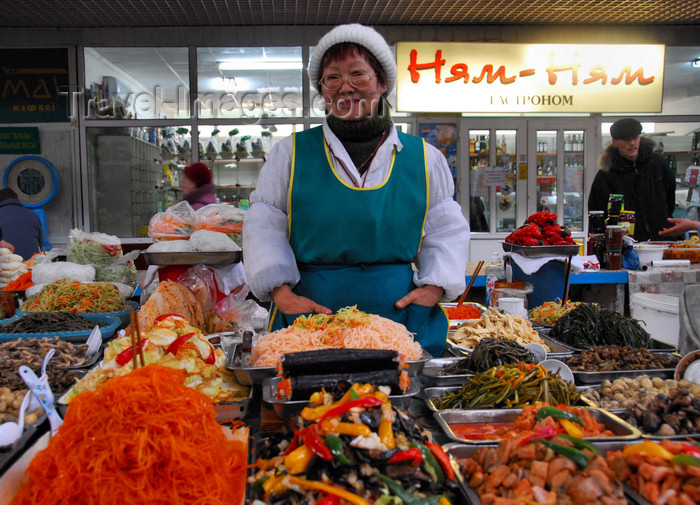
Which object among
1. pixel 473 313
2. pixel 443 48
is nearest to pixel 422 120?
pixel 443 48

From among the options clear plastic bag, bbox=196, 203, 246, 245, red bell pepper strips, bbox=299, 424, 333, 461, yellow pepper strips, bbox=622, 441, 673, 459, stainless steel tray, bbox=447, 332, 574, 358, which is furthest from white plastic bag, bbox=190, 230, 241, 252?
yellow pepper strips, bbox=622, 441, 673, 459

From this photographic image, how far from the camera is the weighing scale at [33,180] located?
788 cm

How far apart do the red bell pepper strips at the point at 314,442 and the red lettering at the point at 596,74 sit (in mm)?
8536

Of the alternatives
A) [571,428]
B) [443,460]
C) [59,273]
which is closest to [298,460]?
[443,460]

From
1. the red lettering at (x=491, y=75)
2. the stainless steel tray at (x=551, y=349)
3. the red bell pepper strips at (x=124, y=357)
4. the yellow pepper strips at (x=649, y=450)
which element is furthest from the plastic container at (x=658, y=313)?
the red lettering at (x=491, y=75)

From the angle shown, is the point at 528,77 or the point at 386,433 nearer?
the point at 386,433

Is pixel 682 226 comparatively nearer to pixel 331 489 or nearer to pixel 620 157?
pixel 620 157

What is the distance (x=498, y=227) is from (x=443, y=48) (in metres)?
2.95

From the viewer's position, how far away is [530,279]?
174 inches

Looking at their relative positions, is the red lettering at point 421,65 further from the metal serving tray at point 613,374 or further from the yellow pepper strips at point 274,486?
the yellow pepper strips at point 274,486

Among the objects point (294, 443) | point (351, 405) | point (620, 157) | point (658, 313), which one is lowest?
point (658, 313)

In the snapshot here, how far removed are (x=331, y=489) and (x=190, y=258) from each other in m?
2.15

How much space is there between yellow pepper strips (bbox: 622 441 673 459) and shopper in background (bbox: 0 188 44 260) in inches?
254

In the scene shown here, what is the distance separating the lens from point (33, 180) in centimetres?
797
